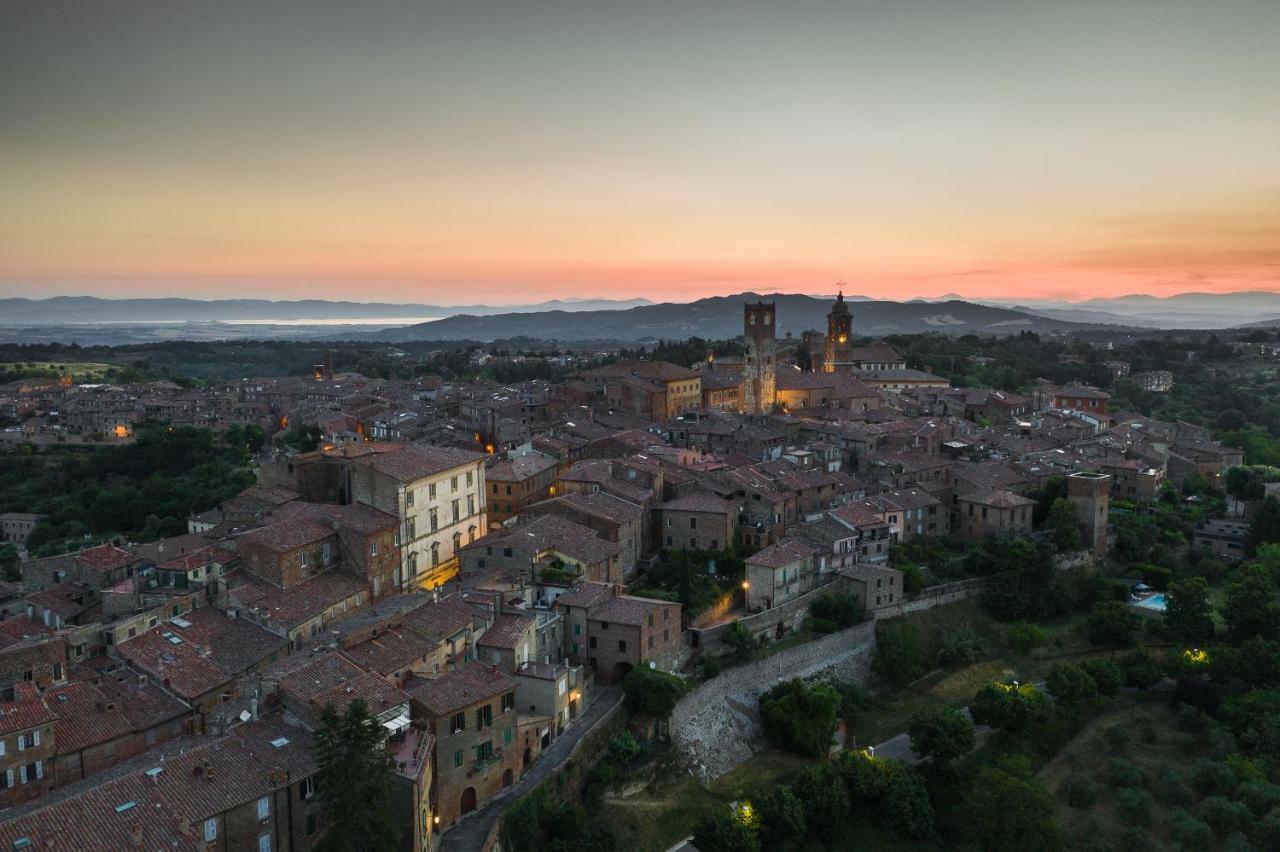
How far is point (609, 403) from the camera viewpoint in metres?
69.8

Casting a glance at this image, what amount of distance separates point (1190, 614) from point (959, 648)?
1002 centimetres

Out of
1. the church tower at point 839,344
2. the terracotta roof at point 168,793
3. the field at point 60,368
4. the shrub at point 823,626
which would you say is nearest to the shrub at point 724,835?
the shrub at point 823,626

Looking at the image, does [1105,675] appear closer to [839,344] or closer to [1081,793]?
[1081,793]

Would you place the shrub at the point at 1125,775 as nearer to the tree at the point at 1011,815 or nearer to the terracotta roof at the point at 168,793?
the tree at the point at 1011,815

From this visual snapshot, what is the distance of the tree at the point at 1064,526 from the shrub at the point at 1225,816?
14.4 meters

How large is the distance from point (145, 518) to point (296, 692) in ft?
117

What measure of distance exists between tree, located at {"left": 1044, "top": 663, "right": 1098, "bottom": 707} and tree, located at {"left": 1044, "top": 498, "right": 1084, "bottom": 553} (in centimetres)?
839

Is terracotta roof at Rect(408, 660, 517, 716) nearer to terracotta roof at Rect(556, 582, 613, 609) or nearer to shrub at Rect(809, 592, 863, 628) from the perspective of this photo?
terracotta roof at Rect(556, 582, 613, 609)

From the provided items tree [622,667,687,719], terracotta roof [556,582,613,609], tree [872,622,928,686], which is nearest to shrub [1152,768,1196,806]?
tree [872,622,928,686]

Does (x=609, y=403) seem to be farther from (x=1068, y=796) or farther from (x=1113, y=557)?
(x=1068, y=796)

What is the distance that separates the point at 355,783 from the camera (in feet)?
59.4

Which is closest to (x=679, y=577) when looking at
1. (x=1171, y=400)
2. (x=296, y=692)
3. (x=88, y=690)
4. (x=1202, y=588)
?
(x=296, y=692)

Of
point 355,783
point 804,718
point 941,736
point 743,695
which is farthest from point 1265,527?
point 355,783

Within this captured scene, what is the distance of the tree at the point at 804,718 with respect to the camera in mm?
30812
